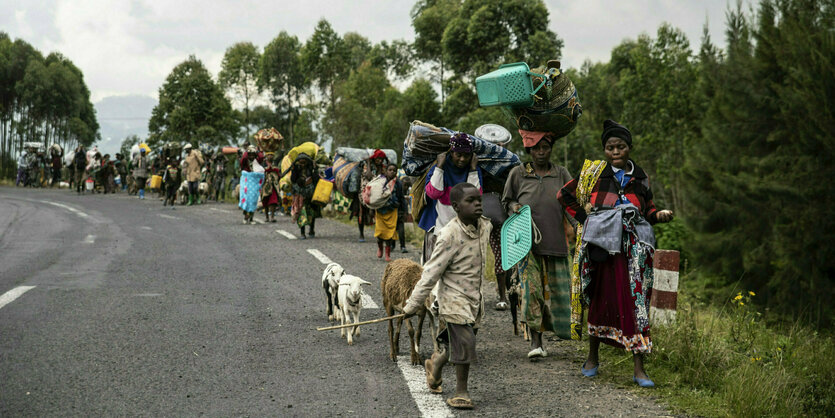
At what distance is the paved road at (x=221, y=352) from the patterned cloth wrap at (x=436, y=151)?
1.65 m

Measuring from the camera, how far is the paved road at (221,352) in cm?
511

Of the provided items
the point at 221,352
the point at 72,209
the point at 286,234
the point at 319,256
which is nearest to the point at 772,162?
the point at 286,234

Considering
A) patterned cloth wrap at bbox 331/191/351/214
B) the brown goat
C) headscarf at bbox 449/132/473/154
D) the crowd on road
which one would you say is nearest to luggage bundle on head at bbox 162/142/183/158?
patterned cloth wrap at bbox 331/191/351/214

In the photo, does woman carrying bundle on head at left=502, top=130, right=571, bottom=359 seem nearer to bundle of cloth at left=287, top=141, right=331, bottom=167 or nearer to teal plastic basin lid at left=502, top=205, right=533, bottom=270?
teal plastic basin lid at left=502, top=205, right=533, bottom=270

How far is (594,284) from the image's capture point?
18.8 feet

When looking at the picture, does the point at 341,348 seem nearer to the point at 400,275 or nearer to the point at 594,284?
the point at 400,275

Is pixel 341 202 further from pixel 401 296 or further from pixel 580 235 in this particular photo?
pixel 580 235

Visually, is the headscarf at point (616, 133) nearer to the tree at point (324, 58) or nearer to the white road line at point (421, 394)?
the white road line at point (421, 394)

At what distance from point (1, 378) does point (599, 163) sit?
482 cm

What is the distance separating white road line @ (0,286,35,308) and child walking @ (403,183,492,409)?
5922mm

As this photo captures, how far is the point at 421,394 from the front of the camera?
527cm

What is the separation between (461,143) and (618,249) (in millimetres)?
1831

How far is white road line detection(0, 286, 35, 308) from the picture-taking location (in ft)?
29.0

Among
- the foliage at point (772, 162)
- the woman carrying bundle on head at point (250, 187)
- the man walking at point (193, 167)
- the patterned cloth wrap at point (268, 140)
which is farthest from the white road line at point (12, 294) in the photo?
the foliage at point (772, 162)
